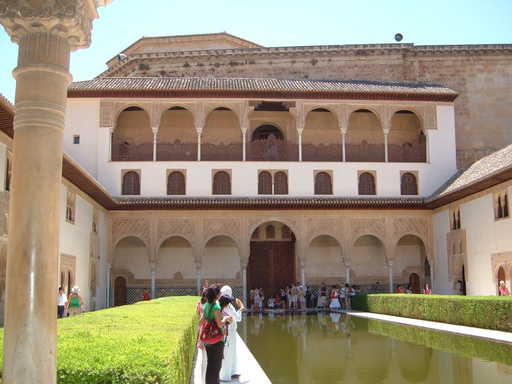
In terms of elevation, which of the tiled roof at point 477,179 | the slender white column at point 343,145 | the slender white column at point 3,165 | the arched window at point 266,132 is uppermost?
the arched window at point 266,132

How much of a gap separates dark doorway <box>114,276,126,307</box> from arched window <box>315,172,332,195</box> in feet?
29.8

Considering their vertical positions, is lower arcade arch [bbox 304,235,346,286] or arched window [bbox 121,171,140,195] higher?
arched window [bbox 121,171,140,195]

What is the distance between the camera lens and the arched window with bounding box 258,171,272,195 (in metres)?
26.0

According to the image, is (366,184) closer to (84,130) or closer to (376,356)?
(84,130)

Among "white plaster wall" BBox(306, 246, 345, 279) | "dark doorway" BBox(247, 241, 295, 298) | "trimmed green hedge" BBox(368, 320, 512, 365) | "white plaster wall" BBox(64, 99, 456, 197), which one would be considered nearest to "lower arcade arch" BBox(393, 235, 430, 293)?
"white plaster wall" BBox(306, 246, 345, 279)

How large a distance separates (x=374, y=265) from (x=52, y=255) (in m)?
24.9

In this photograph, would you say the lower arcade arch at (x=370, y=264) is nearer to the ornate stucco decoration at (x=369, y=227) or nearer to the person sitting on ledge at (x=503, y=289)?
the ornate stucco decoration at (x=369, y=227)

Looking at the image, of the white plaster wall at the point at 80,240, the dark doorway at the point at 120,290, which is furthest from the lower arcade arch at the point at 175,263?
the white plaster wall at the point at 80,240

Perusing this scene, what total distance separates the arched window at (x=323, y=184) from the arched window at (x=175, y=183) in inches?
223

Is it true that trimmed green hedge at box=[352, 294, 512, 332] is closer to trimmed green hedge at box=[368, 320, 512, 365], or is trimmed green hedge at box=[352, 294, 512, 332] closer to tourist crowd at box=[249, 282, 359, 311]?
trimmed green hedge at box=[368, 320, 512, 365]

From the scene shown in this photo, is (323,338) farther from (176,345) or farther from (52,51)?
(52,51)

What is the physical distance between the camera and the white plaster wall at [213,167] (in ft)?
84.2

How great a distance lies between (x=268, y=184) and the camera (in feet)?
85.6

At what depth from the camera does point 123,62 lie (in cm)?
3550
